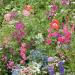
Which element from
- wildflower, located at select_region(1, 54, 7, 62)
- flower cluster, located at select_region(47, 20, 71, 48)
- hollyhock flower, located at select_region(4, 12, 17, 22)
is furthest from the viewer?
hollyhock flower, located at select_region(4, 12, 17, 22)

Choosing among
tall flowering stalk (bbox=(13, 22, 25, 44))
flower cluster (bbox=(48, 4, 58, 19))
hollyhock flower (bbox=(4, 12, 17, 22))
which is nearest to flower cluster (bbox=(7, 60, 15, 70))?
tall flowering stalk (bbox=(13, 22, 25, 44))

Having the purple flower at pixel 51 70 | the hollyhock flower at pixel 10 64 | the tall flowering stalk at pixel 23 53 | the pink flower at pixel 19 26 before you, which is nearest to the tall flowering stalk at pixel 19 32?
the pink flower at pixel 19 26

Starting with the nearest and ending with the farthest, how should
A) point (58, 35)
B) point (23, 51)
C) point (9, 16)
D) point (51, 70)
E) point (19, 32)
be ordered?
point (51, 70)
point (23, 51)
point (58, 35)
point (19, 32)
point (9, 16)

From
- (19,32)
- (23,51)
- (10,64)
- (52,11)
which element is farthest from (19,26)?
(52,11)

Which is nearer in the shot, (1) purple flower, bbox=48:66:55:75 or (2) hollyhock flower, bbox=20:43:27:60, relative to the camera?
(1) purple flower, bbox=48:66:55:75

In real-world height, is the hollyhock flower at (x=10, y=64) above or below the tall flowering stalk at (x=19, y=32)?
below

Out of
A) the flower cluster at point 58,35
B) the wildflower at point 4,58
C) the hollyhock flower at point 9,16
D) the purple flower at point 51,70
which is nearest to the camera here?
the purple flower at point 51,70

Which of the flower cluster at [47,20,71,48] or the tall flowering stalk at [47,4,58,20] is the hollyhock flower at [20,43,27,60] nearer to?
the flower cluster at [47,20,71,48]

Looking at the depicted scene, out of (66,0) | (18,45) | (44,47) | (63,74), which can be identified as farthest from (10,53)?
(66,0)

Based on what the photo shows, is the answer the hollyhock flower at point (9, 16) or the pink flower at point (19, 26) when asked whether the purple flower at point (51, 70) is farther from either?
the hollyhock flower at point (9, 16)

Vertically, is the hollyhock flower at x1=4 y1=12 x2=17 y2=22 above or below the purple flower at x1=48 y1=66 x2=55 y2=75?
above

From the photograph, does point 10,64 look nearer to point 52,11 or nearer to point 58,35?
point 58,35

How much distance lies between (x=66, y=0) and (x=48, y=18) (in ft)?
1.50

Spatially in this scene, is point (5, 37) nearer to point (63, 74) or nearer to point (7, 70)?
point (7, 70)
